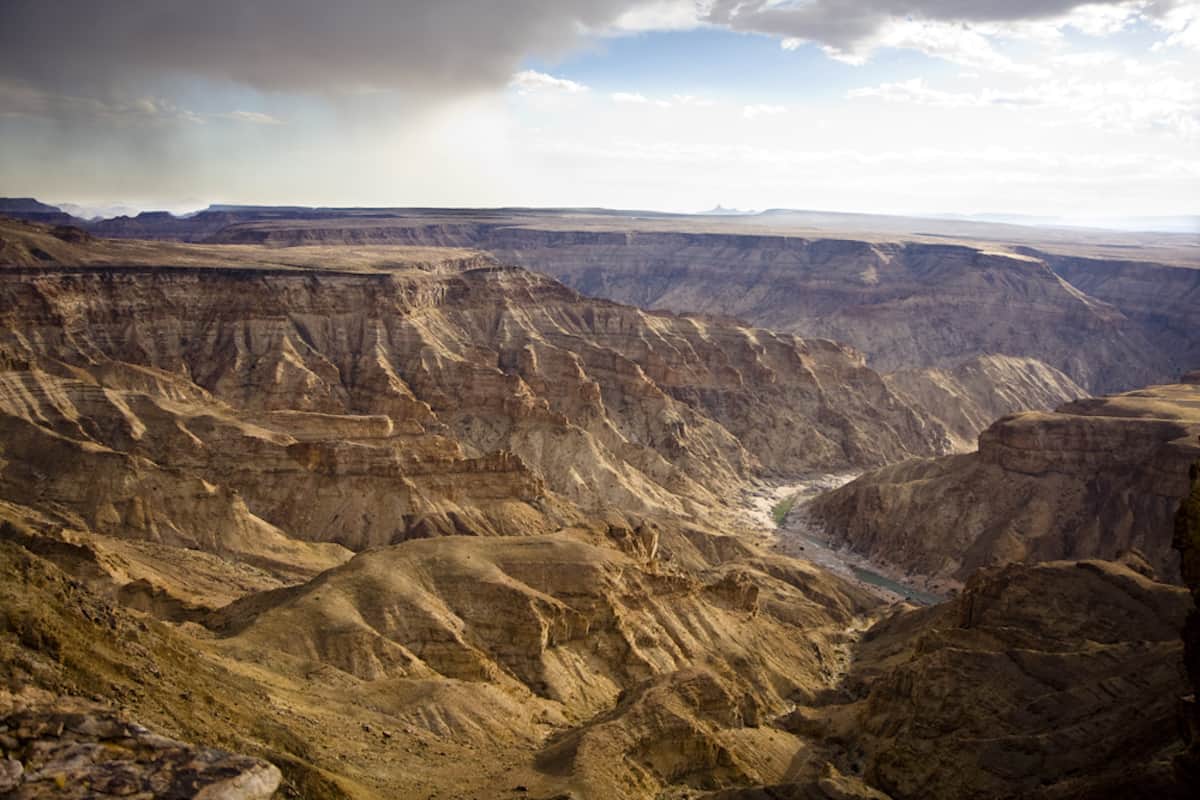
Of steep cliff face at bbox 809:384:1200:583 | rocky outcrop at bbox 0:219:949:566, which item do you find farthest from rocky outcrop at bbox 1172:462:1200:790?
steep cliff face at bbox 809:384:1200:583

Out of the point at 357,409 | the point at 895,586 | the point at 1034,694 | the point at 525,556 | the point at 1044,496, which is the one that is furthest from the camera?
the point at 357,409

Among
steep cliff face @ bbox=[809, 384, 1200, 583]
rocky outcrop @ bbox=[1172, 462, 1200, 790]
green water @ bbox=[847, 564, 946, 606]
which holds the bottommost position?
green water @ bbox=[847, 564, 946, 606]

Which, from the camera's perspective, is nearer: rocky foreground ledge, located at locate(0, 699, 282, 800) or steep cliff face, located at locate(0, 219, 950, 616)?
rocky foreground ledge, located at locate(0, 699, 282, 800)

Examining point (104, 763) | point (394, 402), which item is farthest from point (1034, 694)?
point (394, 402)

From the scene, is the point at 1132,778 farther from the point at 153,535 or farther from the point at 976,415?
the point at 976,415

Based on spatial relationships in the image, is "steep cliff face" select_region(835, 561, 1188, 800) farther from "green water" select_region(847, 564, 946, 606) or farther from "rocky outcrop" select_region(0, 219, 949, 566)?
"rocky outcrop" select_region(0, 219, 949, 566)

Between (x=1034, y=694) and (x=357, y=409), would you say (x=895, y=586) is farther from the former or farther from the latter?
(x=357, y=409)
